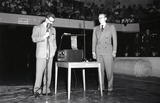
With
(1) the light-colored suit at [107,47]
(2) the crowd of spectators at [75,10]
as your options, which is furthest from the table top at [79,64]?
(2) the crowd of spectators at [75,10]

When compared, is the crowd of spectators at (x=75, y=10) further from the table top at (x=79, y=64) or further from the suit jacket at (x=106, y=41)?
the table top at (x=79, y=64)

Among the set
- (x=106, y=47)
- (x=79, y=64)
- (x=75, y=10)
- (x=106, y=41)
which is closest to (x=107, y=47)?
(x=106, y=47)

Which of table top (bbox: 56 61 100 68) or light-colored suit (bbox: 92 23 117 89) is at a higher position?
light-colored suit (bbox: 92 23 117 89)

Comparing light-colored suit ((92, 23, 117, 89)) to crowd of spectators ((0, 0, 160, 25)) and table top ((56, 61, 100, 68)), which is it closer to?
table top ((56, 61, 100, 68))

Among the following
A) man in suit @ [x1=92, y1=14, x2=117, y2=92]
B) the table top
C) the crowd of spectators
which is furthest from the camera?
the crowd of spectators

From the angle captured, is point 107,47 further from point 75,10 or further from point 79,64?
point 75,10

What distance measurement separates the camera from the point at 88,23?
11.4 metres

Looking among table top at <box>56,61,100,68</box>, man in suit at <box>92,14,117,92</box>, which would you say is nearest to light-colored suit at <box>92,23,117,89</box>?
man in suit at <box>92,14,117,92</box>

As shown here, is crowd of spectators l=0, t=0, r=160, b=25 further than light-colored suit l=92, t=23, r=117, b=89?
Yes

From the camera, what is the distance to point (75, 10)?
11.5 m

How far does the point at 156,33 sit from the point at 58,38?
18.8 ft

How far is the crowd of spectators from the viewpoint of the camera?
968 centimetres

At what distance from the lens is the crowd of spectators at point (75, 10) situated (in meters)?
9.68

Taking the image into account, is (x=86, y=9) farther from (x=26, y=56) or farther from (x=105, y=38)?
(x=105, y=38)
